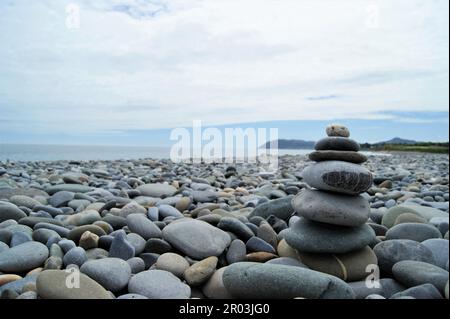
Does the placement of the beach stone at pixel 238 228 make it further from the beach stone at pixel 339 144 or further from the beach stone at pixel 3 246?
the beach stone at pixel 3 246

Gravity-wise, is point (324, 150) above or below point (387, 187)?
above

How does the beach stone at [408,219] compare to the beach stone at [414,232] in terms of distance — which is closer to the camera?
the beach stone at [414,232]

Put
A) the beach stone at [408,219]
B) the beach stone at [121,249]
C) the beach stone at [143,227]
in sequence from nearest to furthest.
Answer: the beach stone at [121,249], the beach stone at [143,227], the beach stone at [408,219]

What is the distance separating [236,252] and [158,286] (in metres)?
0.74

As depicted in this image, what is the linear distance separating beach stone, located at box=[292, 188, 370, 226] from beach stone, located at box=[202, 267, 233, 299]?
2.33 feet

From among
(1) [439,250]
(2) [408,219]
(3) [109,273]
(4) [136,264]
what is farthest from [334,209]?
(3) [109,273]

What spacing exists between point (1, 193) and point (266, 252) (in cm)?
353

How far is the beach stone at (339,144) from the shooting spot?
294 centimetres

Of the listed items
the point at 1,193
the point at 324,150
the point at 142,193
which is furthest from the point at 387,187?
the point at 1,193

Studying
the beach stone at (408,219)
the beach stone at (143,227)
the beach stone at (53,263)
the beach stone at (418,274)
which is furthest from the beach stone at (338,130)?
the beach stone at (53,263)

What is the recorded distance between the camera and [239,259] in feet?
10.1

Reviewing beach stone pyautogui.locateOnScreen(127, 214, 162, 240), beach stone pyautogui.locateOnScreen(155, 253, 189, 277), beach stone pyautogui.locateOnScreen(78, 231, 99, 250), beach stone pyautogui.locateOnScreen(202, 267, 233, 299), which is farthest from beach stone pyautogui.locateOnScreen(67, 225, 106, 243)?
beach stone pyautogui.locateOnScreen(202, 267, 233, 299)

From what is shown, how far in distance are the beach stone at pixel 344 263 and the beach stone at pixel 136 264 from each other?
110 centimetres
